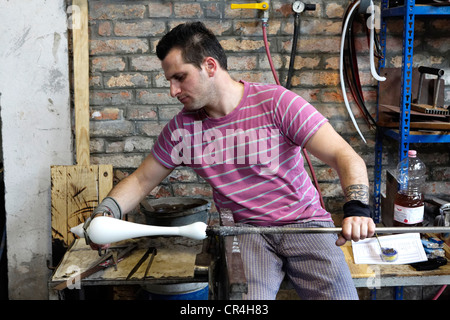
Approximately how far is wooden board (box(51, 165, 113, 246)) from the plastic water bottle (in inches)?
52.8

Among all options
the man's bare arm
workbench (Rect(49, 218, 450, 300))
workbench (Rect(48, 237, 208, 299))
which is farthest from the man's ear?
workbench (Rect(48, 237, 208, 299))

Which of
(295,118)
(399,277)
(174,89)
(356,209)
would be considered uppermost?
(174,89)

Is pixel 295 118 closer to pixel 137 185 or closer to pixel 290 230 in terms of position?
pixel 290 230

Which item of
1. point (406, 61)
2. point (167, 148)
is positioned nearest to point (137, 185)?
point (167, 148)

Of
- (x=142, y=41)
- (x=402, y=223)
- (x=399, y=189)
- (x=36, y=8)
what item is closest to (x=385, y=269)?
(x=402, y=223)

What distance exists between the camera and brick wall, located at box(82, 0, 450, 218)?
2367mm

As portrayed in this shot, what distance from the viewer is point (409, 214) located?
213 centimetres

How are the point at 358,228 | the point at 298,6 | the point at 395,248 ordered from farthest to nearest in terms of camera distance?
the point at 298,6 < the point at 395,248 < the point at 358,228

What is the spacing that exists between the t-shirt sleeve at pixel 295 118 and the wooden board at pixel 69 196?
3.09 feet

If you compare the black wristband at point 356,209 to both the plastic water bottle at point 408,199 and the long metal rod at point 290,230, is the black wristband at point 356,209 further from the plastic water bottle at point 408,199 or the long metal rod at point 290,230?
the plastic water bottle at point 408,199

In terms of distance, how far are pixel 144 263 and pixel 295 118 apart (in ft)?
2.55

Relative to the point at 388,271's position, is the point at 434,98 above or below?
above

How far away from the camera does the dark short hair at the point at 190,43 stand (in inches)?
71.1

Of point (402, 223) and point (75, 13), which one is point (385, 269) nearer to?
point (402, 223)
